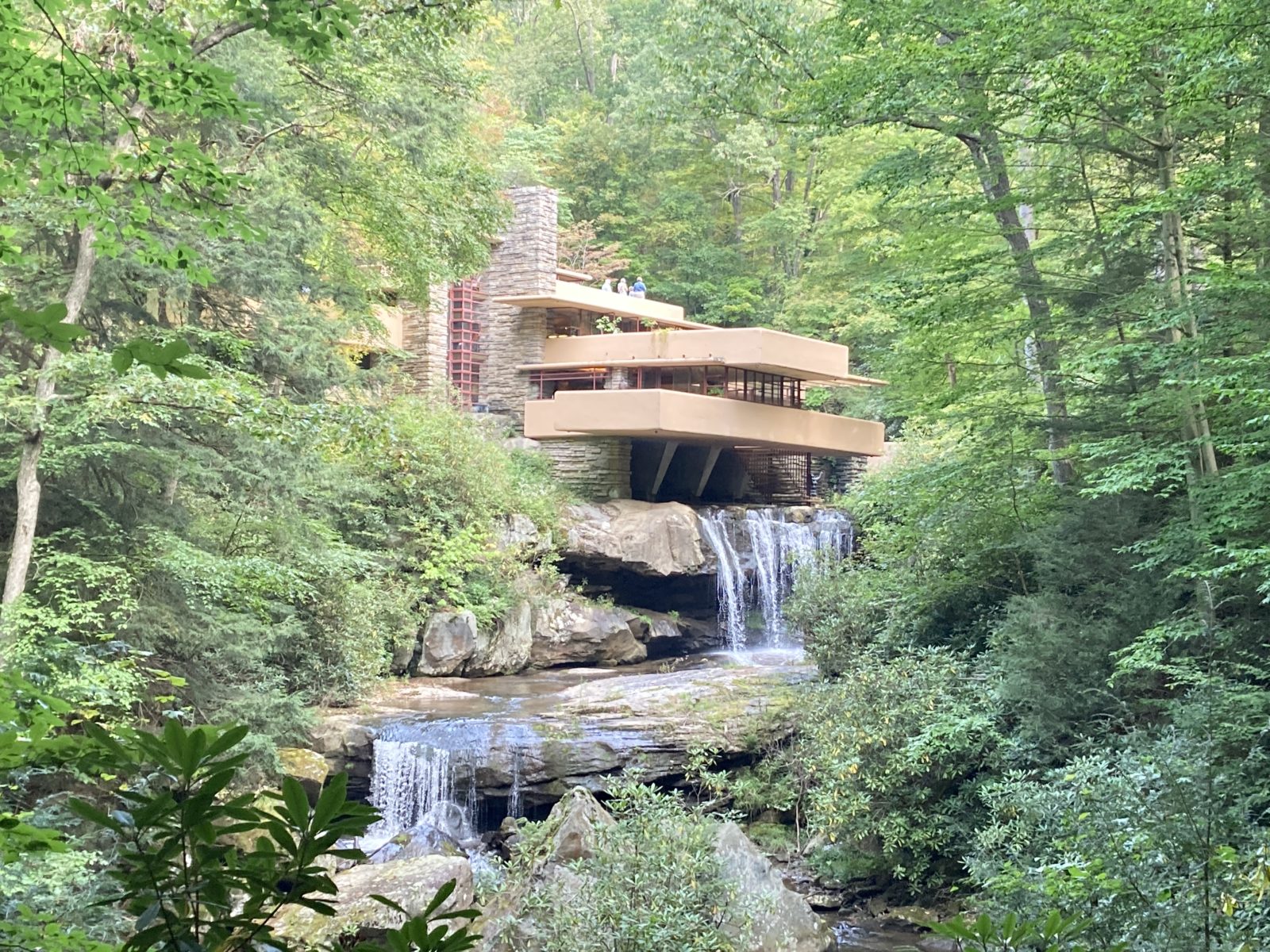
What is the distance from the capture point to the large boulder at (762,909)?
6.50 metres

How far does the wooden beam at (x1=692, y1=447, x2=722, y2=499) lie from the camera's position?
789 inches

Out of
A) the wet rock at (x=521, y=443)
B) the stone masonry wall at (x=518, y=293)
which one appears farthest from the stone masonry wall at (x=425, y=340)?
the wet rock at (x=521, y=443)

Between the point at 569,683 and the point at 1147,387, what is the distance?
7764 mm

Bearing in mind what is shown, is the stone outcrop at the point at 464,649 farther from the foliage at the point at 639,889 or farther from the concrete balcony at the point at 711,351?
the foliage at the point at 639,889

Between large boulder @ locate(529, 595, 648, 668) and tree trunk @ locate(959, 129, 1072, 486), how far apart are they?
23.1ft

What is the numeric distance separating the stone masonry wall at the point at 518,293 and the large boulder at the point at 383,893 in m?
13.2

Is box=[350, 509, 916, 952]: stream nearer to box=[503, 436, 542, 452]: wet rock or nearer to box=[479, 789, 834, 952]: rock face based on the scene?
box=[479, 789, 834, 952]: rock face

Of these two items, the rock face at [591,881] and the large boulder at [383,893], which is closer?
the rock face at [591,881]

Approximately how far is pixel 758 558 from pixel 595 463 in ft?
11.1

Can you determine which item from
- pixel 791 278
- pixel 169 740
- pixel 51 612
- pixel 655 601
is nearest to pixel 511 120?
pixel 791 278

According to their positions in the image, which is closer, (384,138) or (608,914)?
(608,914)

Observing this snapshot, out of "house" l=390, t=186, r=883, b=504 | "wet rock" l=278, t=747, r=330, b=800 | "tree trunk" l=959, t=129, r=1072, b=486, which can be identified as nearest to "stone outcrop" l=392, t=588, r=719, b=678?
"house" l=390, t=186, r=883, b=504

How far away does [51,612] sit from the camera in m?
7.07

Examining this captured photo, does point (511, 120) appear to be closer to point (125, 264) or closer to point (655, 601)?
point (655, 601)
